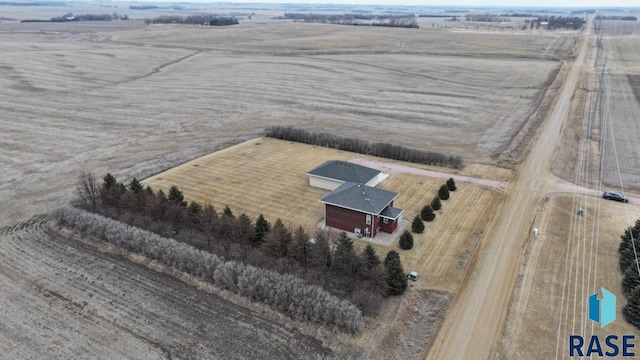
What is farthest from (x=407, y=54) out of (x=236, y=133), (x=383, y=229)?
(x=383, y=229)

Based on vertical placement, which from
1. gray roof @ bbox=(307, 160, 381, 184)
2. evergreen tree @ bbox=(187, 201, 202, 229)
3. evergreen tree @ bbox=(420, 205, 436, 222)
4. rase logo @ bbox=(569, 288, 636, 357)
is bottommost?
rase logo @ bbox=(569, 288, 636, 357)

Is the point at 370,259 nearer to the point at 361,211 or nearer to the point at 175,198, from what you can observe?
the point at 361,211

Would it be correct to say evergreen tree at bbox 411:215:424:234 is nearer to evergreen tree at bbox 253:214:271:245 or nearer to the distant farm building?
the distant farm building

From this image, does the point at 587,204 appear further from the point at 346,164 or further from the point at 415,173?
the point at 346,164

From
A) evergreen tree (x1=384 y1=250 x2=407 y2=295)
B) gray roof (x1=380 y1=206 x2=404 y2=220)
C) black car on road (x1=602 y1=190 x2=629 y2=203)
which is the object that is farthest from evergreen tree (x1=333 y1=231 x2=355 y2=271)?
black car on road (x1=602 y1=190 x2=629 y2=203)

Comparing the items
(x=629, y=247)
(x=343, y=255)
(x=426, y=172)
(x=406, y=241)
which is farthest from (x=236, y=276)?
(x=629, y=247)
